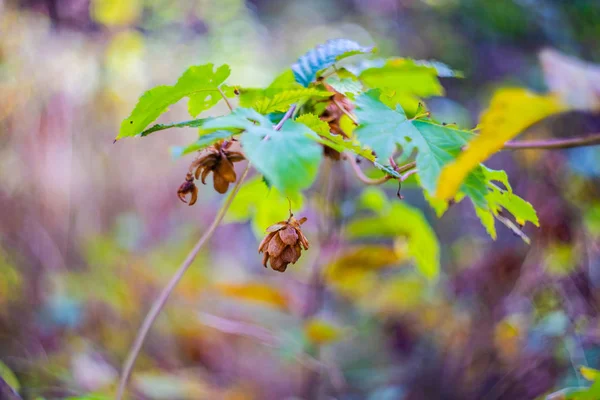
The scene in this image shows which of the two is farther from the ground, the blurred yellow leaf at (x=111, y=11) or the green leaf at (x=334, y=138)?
the blurred yellow leaf at (x=111, y=11)

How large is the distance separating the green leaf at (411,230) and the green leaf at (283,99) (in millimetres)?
506

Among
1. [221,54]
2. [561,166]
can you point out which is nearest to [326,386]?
[561,166]

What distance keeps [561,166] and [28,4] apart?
214cm

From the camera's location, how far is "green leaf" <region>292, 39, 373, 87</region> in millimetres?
524

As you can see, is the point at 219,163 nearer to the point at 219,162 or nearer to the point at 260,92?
the point at 219,162

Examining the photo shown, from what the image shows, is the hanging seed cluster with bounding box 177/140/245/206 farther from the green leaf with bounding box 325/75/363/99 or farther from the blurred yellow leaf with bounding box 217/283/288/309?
the blurred yellow leaf with bounding box 217/283/288/309

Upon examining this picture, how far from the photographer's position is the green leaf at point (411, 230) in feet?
2.95

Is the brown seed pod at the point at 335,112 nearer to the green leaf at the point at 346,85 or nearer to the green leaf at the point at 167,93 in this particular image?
the green leaf at the point at 346,85

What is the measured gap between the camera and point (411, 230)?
3.11ft

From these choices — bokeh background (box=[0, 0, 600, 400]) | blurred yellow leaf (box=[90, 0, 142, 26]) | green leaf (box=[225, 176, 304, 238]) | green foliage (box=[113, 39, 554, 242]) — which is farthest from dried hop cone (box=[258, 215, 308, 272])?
blurred yellow leaf (box=[90, 0, 142, 26])

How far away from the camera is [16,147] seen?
1724 millimetres

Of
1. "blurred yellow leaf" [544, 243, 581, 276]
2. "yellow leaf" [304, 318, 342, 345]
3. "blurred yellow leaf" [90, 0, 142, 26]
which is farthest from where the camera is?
"blurred yellow leaf" [90, 0, 142, 26]

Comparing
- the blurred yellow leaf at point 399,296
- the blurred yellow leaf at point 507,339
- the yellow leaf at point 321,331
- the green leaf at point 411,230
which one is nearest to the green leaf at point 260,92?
the green leaf at point 411,230

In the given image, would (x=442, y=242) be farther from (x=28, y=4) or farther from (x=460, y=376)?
(x=28, y=4)
